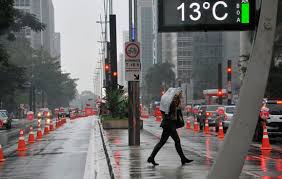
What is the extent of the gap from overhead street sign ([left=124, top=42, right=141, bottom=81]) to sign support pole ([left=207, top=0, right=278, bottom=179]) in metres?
12.4

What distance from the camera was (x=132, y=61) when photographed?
2062 centimetres

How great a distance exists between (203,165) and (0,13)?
117ft

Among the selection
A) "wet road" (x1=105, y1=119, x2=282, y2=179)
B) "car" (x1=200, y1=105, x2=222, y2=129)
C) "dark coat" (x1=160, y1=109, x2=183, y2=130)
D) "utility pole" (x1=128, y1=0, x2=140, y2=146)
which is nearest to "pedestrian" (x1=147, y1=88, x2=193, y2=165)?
"dark coat" (x1=160, y1=109, x2=183, y2=130)

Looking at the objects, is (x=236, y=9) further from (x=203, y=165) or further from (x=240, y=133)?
(x=203, y=165)

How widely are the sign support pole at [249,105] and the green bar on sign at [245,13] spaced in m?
2.18

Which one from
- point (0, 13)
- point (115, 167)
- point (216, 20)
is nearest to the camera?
point (216, 20)

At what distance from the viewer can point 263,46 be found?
27.2ft

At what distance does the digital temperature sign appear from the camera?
1044 centimetres

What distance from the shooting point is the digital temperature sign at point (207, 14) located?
10.4 m

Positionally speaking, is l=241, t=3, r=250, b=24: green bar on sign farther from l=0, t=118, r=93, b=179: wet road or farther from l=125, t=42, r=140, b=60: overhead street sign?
l=125, t=42, r=140, b=60: overhead street sign

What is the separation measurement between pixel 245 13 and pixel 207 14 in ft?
2.14

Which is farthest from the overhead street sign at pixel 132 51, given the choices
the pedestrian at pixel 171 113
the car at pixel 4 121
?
the car at pixel 4 121

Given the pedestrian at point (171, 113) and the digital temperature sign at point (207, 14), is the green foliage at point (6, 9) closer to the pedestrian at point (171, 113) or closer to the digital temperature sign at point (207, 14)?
the pedestrian at point (171, 113)

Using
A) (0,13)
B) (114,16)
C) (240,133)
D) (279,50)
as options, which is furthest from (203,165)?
(279,50)
